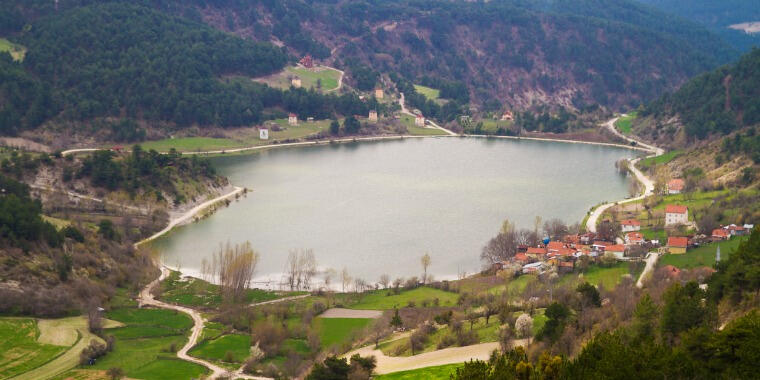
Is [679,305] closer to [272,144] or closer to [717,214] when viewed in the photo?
[717,214]

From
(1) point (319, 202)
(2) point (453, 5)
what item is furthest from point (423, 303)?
(2) point (453, 5)

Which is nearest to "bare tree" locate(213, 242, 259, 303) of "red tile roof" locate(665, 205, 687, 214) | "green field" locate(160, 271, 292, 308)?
"green field" locate(160, 271, 292, 308)

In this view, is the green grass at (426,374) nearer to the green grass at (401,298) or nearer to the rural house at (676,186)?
the green grass at (401,298)

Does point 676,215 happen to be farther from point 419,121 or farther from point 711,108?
point 419,121


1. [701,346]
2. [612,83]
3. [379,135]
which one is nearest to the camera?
[701,346]

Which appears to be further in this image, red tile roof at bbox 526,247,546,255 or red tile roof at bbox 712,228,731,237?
red tile roof at bbox 712,228,731,237

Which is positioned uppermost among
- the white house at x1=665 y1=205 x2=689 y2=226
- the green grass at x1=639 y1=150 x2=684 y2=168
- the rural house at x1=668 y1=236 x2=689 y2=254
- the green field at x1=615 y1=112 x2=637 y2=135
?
the green field at x1=615 y1=112 x2=637 y2=135

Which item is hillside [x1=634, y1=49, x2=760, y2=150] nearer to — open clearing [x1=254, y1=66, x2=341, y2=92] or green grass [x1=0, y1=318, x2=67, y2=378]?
open clearing [x1=254, y1=66, x2=341, y2=92]
